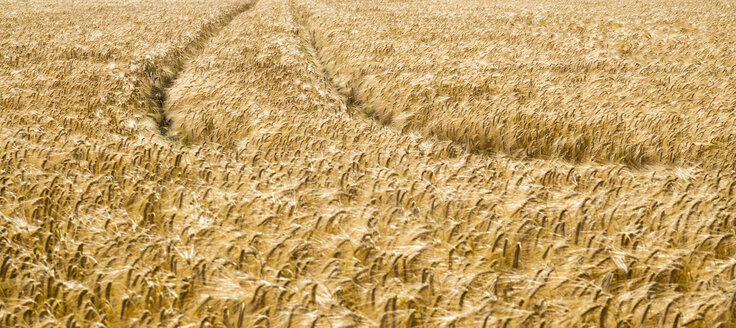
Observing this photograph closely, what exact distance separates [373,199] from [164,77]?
885 centimetres

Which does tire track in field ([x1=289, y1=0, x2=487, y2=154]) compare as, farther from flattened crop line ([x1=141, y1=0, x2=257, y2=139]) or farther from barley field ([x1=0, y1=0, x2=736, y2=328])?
flattened crop line ([x1=141, y1=0, x2=257, y2=139])

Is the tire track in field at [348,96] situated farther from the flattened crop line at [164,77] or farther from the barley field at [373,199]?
the flattened crop line at [164,77]

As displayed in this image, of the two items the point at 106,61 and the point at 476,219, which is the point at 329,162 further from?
the point at 106,61

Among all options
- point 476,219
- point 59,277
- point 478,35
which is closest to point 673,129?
point 476,219

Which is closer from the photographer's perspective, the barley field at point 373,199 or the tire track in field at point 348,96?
the barley field at point 373,199

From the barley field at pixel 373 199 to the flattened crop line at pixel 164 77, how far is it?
144 millimetres

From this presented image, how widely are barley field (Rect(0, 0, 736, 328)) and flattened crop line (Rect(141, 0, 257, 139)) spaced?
0.47 feet

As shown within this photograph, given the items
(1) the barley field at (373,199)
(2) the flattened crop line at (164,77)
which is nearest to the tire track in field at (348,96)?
(1) the barley field at (373,199)

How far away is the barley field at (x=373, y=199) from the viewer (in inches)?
105

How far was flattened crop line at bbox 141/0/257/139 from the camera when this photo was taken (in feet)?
27.4

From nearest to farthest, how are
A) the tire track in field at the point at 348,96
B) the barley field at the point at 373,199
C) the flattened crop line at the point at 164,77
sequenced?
the barley field at the point at 373,199 < the tire track in field at the point at 348,96 < the flattened crop line at the point at 164,77

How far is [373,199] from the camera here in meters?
3.79

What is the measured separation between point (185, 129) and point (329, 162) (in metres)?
3.50

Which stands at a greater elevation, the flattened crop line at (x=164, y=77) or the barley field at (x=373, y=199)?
the barley field at (x=373, y=199)
